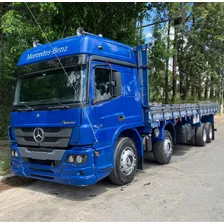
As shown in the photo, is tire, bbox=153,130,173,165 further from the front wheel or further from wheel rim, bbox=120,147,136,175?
the front wheel

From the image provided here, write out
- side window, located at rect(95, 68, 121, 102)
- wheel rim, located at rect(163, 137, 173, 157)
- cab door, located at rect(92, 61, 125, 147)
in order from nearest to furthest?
cab door, located at rect(92, 61, 125, 147), side window, located at rect(95, 68, 121, 102), wheel rim, located at rect(163, 137, 173, 157)

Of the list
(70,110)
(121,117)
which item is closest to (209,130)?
(121,117)

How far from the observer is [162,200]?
14.6ft

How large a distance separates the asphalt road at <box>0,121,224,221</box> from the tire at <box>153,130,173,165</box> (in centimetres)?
53

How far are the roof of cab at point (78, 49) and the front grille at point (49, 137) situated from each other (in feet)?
4.67

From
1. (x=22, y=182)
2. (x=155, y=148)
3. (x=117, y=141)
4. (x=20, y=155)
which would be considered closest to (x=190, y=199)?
(x=117, y=141)

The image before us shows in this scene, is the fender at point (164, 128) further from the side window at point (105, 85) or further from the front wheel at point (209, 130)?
the front wheel at point (209, 130)

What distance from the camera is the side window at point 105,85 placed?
4.60 meters

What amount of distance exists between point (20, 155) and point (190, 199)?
3.37 m

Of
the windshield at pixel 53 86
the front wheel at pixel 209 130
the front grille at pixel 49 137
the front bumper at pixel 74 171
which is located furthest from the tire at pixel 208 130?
the front grille at pixel 49 137

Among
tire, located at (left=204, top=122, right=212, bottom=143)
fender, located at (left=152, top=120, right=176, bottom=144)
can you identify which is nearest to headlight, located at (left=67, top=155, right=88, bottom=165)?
fender, located at (left=152, top=120, right=176, bottom=144)

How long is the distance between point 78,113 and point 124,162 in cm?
165

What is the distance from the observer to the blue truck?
429 centimetres

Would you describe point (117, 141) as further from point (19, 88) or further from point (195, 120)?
point (195, 120)
